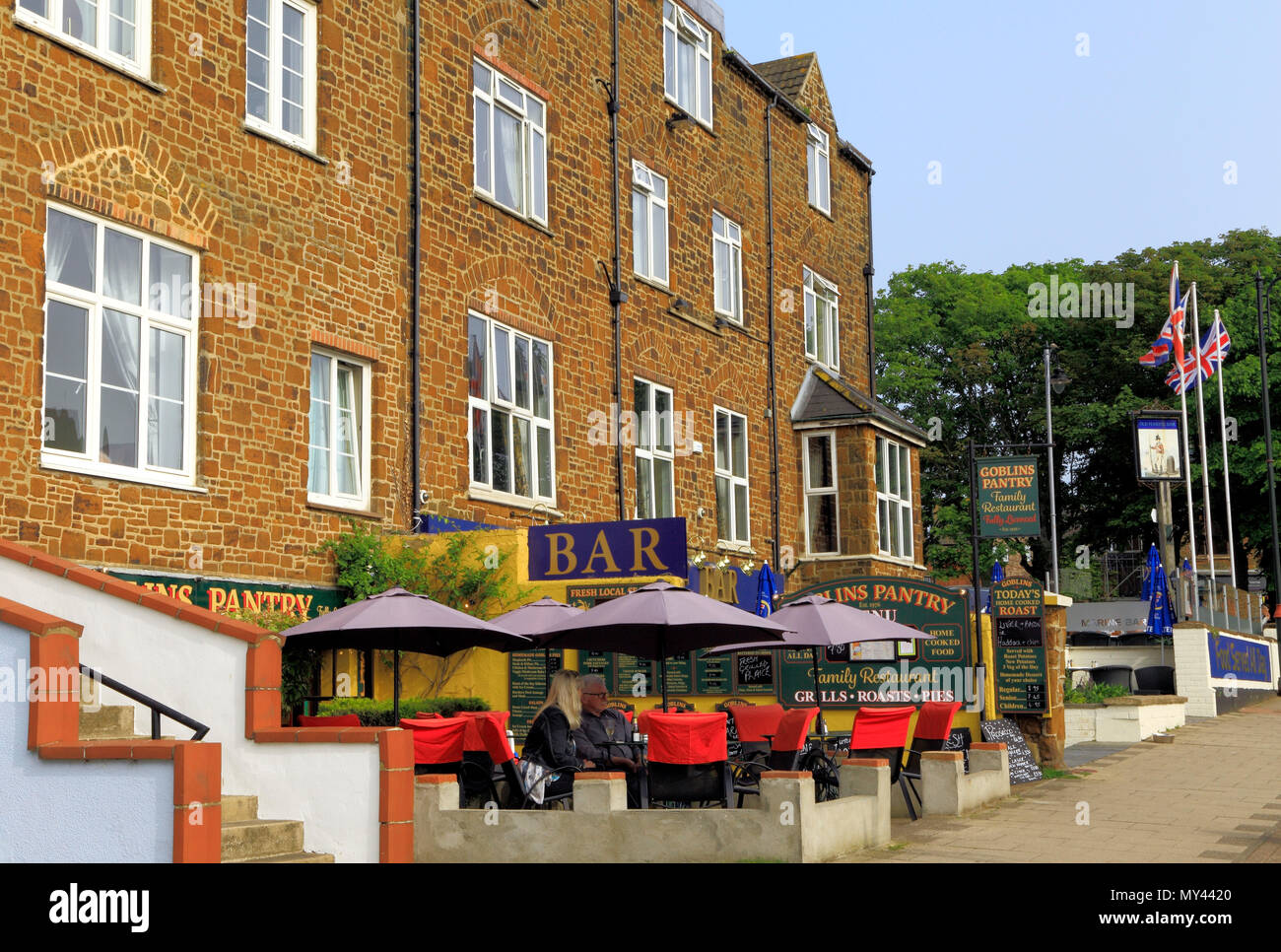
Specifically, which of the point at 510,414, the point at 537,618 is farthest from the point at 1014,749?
the point at 510,414

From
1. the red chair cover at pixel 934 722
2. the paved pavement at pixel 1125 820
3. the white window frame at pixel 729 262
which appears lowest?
the paved pavement at pixel 1125 820

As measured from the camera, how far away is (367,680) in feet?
53.7

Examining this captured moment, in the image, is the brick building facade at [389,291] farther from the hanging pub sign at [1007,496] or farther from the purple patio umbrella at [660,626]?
the hanging pub sign at [1007,496]

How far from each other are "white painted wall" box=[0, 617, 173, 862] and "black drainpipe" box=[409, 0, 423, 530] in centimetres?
800

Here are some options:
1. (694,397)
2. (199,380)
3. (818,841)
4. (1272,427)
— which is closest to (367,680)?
(199,380)

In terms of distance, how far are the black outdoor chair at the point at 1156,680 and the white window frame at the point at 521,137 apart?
1714 cm

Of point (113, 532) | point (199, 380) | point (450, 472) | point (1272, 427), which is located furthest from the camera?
point (1272, 427)

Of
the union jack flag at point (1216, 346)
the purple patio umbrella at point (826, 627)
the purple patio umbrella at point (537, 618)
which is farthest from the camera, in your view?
the union jack flag at point (1216, 346)

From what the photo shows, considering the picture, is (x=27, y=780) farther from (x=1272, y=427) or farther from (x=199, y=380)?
(x=1272, y=427)

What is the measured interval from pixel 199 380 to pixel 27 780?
5.91m

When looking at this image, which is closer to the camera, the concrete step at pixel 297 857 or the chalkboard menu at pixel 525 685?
the concrete step at pixel 297 857

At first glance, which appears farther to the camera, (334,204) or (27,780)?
(334,204)

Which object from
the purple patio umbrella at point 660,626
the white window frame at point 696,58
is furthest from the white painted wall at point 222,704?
the white window frame at point 696,58

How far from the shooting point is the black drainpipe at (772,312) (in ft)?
87.1
